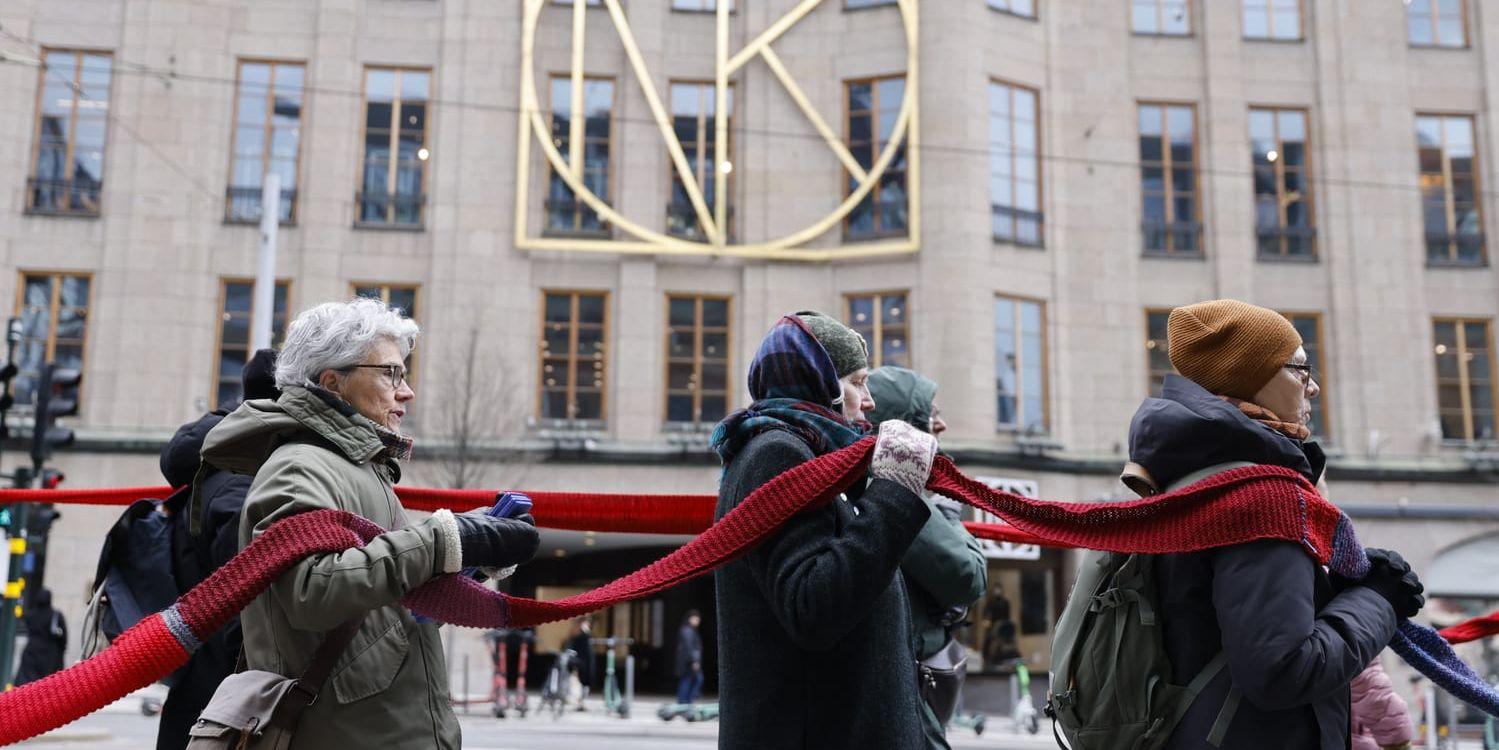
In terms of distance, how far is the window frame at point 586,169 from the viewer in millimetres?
26625

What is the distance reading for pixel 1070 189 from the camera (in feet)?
89.4

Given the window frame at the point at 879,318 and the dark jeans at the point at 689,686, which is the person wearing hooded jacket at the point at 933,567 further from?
the window frame at the point at 879,318

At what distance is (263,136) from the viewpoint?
87.5 feet

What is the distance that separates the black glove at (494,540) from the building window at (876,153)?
23444 millimetres

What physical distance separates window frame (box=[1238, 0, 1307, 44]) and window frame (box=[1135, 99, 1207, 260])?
6.26 feet

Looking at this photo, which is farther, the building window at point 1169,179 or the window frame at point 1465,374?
the building window at point 1169,179

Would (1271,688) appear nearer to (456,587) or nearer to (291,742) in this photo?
(456,587)

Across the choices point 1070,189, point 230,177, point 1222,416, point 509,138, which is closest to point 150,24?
point 230,177

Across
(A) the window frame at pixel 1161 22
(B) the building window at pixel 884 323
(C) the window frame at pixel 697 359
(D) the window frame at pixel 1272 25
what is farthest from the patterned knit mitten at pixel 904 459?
(D) the window frame at pixel 1272 25

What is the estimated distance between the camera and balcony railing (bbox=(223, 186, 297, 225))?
26.4 m

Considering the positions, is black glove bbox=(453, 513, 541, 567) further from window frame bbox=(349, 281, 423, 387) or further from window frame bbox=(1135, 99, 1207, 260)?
window frame bbox=(1135, 99, 1207, 260)

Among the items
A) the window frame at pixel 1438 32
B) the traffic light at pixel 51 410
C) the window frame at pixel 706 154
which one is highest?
the window frame at pixel 1438 32

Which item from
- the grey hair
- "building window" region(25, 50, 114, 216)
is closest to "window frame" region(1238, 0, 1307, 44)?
"building window" region(25, 50, 114, 216)

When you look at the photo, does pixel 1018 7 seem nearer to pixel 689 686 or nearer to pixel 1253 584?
pixel 689 686
